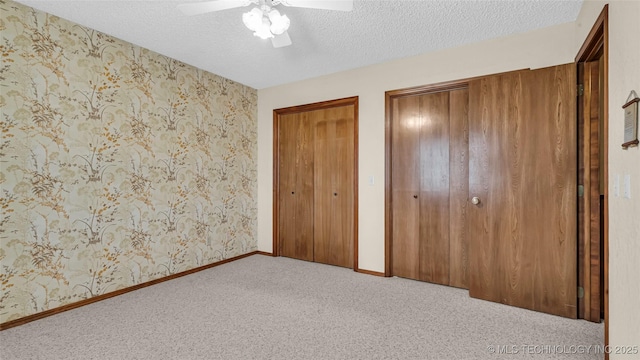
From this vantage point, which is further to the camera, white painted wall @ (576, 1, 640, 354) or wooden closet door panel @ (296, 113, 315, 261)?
wooden closet door panel @ (296, 113, 315, 261)

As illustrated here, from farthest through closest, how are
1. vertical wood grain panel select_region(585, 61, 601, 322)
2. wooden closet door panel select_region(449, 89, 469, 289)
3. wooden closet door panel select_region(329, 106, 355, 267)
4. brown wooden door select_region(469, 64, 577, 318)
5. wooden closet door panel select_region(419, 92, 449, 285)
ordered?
wooden closet door panel select_region(329, 106, 355, 267), wooden closet door panel select_region(419, 92, 449, 285), wooden closet door panel select_region(449, 89, 469, 289), brown wooden door select_region(469, 64, 577, 318), vertical wood grain panel select_region(585, 61, 601, 322)

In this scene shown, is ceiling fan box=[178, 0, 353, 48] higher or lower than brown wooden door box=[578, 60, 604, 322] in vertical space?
higher

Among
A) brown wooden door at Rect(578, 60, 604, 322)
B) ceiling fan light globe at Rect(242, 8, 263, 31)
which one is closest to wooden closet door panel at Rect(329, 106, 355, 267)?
ceiling fan light globe at Rect(242, 8, 263, 31)

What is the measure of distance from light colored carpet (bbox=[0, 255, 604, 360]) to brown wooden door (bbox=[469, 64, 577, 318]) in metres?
0.22

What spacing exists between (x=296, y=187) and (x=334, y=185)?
0.61 meters

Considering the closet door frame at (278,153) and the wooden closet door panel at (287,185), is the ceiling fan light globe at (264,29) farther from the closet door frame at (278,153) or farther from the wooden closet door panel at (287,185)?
the wooden closet door panel at (287,185)

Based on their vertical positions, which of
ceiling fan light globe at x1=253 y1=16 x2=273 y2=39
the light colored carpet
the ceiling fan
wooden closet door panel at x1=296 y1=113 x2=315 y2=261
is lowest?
the light colored carpet

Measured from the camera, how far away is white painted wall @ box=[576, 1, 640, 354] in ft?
4.28

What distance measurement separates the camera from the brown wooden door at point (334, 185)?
12.0 feet

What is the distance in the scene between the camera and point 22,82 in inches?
88.0

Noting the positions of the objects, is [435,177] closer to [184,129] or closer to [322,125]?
[322,125]

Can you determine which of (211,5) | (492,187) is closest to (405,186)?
(492,187)

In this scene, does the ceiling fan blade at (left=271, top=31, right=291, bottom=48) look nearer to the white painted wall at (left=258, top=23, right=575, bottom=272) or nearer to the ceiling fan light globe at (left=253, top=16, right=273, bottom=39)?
the ceiling fan light globe at (left=253, top=16, right=273, bottom=39)

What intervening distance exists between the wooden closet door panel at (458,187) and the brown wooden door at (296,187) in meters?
1.73
